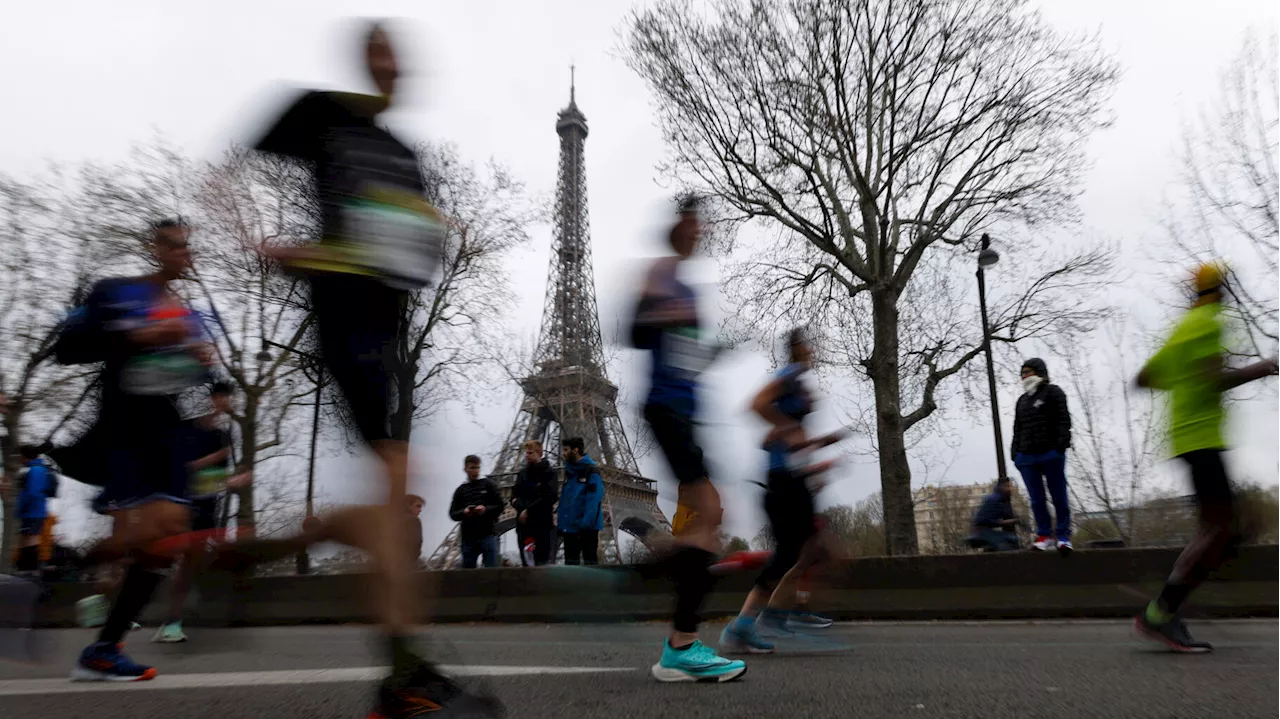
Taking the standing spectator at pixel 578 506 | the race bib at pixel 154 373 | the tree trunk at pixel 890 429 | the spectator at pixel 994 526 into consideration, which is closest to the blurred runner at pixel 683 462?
the race bib at pixel 154 373

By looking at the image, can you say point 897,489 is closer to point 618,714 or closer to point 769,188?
point 769,188

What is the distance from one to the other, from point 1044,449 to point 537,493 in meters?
4.86

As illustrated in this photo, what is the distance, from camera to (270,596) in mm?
9805

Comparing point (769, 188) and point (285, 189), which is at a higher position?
point (769, 188)

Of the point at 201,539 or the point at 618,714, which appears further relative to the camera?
the point at 201,539

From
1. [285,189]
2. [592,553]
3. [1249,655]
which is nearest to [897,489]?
[592,553]

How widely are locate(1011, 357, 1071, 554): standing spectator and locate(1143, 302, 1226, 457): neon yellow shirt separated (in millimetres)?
2943

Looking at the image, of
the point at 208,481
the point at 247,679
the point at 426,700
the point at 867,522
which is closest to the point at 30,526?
the point at 208,481

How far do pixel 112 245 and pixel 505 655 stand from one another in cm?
1513

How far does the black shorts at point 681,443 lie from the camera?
3.34 metres

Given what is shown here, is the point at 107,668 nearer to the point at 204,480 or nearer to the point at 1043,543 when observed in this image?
the point at 204,480

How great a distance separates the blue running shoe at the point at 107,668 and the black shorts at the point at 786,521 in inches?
109

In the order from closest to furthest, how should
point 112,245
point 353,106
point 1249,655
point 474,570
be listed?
point 353,106 < point 1249,655 < point 474,570 < point 112,245

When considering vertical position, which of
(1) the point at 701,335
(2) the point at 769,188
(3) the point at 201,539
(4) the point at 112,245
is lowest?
(3) the point at 201,539
